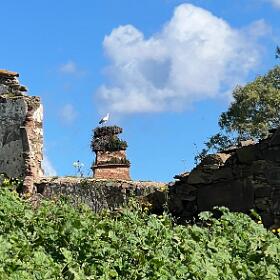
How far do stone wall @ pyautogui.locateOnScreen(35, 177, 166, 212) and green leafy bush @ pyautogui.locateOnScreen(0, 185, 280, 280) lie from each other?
566cm

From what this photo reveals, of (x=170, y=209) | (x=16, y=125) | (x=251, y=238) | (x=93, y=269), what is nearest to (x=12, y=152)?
(x=16, y=125)

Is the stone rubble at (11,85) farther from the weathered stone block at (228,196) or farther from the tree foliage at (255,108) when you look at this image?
the tree foliage at (255,108)

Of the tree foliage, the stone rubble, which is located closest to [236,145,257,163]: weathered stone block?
the stone rubble

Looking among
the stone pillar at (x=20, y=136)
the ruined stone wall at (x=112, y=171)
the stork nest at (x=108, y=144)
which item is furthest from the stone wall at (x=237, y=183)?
the stork nest at (x=108, y=144)

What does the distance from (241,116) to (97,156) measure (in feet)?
38.7

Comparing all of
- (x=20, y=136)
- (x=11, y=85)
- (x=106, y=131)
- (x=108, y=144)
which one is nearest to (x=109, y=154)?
(x=108, y=144)

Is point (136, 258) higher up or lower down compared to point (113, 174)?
lower down

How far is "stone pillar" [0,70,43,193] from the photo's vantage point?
48.2 feet

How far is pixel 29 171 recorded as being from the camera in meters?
14.4

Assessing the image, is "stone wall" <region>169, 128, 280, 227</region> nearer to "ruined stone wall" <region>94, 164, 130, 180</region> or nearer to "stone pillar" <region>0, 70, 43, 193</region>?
"stone pillar" <region>0, 70, 43, 193</region>

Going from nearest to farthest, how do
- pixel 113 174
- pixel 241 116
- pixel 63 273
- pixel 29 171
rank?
pixel 63 273 → pixel 29 171 → pixel 113 174 → pixel 241 116

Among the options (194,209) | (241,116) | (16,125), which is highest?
(241,116)

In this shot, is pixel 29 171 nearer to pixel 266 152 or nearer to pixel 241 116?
pixel 266 152

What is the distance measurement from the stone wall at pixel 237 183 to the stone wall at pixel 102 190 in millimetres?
2119
